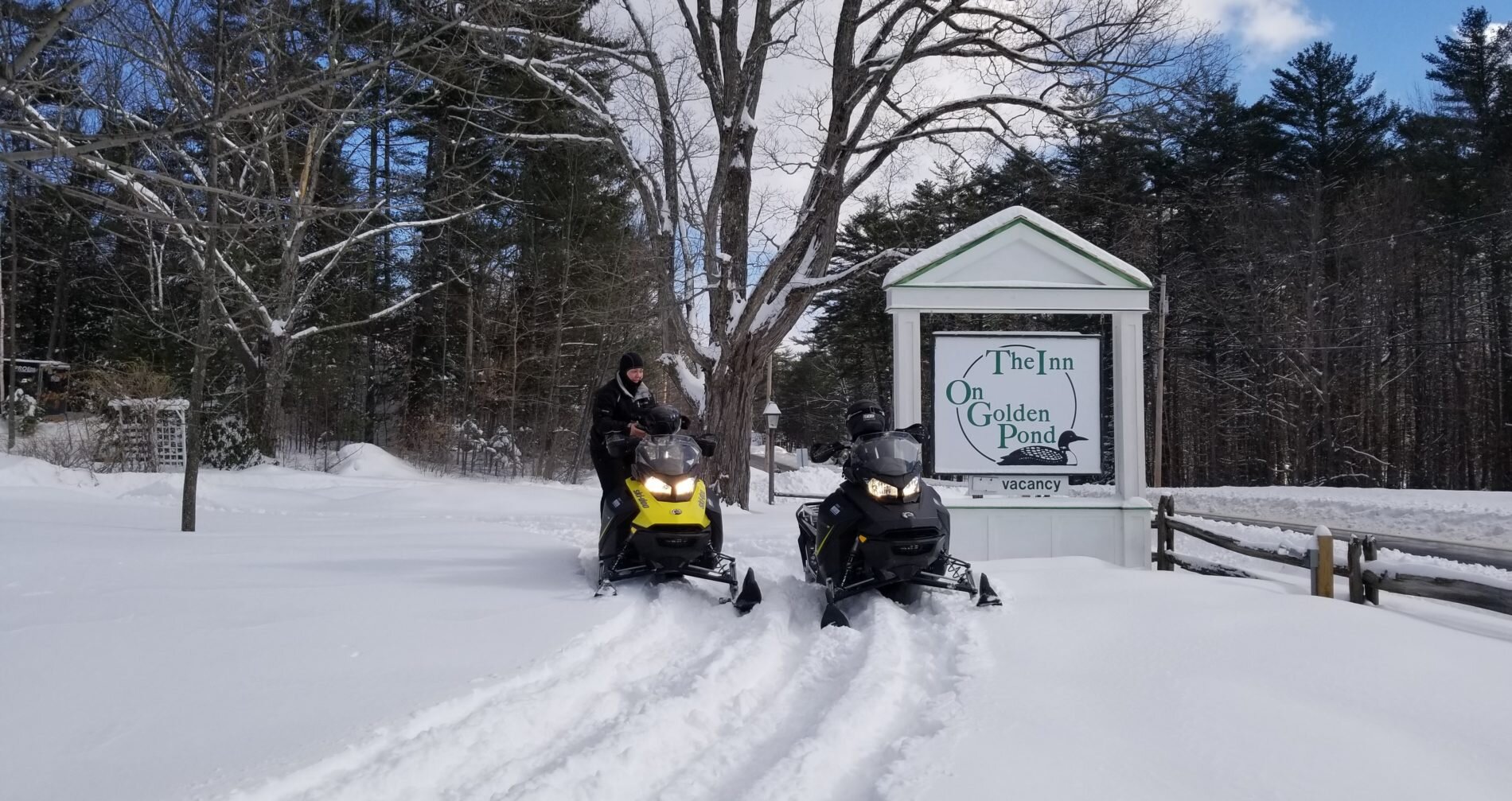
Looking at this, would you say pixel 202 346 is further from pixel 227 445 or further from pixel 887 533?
pixel 227 445

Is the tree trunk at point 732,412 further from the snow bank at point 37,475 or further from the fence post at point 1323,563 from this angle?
the snow bank at point 37,475

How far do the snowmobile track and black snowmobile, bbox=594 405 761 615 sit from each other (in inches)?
29.6

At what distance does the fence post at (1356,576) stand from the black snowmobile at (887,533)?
2496mm

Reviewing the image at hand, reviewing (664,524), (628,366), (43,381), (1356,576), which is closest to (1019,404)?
(1356,576)

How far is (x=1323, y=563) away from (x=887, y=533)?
2.97 metres

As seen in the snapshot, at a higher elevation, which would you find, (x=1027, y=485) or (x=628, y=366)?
(x=628, y=366)

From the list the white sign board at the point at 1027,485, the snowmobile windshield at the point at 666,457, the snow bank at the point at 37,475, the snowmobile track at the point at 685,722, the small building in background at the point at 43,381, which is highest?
the small building in background at the point at 43,381

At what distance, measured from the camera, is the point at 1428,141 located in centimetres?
2780

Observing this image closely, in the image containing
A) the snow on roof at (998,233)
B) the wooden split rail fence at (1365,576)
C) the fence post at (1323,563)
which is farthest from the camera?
the snow on roof at (998,233)

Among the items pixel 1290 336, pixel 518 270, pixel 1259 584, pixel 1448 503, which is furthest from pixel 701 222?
pixel 1290 336

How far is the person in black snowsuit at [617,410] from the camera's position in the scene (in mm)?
7070

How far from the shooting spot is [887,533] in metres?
5.45

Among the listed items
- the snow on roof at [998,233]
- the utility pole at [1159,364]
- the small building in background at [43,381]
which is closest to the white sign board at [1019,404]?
the snow on roof at [998,233]

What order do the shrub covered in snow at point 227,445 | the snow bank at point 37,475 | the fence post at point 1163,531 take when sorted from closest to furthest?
the fence post at point 1163,531
the snow bank at point 37,475
the shrub covered in snow at point 227,445
